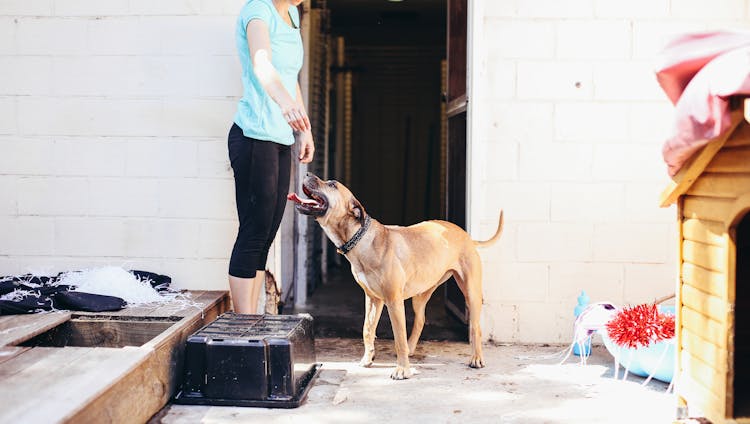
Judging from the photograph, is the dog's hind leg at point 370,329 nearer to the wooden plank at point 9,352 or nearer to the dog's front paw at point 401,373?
the dog's front paw at point 401,373

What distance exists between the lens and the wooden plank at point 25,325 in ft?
9.19

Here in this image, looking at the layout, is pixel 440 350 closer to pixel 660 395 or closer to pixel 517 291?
pixel 517 291

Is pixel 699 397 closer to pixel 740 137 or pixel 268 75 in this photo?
pixel 740 137

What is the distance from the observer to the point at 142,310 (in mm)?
3447

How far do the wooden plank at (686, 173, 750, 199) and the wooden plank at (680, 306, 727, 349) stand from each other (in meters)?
0.42

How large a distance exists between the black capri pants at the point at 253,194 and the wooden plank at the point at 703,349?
187cm

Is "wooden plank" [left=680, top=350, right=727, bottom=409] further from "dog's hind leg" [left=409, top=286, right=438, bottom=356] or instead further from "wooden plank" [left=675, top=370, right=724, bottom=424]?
"dog's hind leg" [left=409, top=286, right=438, bottom=356]

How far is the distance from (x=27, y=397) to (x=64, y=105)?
240 centimetres

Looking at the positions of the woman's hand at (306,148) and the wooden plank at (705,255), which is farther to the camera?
the woman's hand at (306,148)

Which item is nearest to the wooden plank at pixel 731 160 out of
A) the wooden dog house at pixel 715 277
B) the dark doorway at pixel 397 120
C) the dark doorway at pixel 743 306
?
the wooden dog house at pixel 715 277

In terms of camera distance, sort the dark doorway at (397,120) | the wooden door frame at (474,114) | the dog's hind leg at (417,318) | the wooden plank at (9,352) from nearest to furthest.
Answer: the wooden plank at (9,352) → the dog's hind leg at (417,318) → the wooden door frame at (474,114) → the dark doorway at (397,120)

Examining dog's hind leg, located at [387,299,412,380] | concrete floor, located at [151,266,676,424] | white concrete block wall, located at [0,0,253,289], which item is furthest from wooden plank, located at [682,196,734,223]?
white concrete block wall, located at [0,0,253,289]

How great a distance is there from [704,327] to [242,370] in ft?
5.63

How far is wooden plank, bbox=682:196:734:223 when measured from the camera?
7.46 feet
